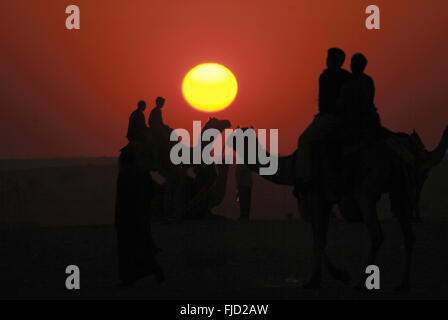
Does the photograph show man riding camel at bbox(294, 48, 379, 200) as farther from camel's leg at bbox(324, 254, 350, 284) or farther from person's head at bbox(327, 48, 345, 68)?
camel's leg at bbox(324, 254, 350, 284)

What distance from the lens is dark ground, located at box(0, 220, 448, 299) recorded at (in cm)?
1266

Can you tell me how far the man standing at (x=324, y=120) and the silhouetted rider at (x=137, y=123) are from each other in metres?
Result: 9.39

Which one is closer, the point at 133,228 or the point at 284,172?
the point at 133,228

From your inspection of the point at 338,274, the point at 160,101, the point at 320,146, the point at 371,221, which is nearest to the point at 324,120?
the point at 320,146

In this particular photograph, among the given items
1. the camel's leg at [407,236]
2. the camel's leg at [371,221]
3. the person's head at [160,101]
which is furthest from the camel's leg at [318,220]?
the person's head at [160,101]

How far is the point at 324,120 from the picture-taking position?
1301 centimetres

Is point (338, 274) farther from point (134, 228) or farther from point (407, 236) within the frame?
point (134, 228)

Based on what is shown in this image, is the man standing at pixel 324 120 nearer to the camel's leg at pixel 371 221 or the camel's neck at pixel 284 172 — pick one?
the camel's neck at pixel 284 172

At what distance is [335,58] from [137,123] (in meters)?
9.72

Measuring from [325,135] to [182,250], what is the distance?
5.08 metres

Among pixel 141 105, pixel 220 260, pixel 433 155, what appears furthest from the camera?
pixel 141 105

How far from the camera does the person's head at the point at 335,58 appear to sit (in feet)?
43.7
